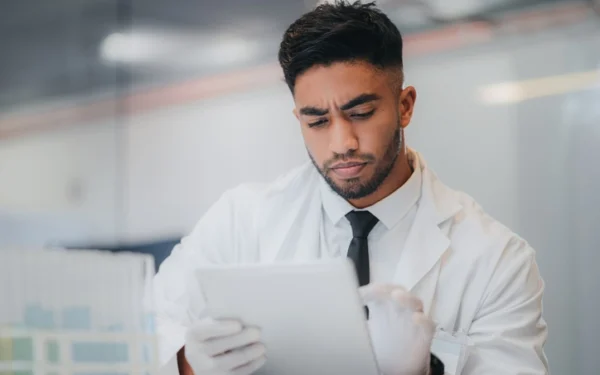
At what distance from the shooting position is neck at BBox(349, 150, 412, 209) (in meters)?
1.52

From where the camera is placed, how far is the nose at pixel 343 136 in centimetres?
147

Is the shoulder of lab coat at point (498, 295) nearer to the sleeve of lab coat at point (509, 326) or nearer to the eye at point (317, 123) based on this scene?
the sleeve of lab coat at point (509, 326)

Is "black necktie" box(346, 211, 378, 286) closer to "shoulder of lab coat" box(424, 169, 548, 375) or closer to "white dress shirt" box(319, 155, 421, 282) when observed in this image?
"white dress shirt" box(319, 155, 421, 282)

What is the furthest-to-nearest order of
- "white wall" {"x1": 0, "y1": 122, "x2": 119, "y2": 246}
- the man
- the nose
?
"white wall" {"x1": 0, "y1": 122, "x2": 119, "y2": 246}
the nose
the man

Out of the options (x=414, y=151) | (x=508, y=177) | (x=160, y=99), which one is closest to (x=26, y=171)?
(x=160, y=99)

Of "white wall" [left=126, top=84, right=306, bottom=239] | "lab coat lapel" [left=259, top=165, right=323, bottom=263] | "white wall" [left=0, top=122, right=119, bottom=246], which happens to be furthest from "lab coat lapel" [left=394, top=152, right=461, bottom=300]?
"white wall" [left=0, top=122, right=119, bottom=246]

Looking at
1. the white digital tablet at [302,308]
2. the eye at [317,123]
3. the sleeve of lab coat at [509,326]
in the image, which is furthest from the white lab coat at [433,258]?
the white digital tablet at [302,308]

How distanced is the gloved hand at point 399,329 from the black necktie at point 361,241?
17 cm

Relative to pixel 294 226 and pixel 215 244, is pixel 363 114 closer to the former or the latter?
pixel 294 226

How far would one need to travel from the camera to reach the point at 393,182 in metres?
1.53

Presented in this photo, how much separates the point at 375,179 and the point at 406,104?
18 cm

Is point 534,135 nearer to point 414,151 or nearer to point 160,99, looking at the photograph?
point 414,151

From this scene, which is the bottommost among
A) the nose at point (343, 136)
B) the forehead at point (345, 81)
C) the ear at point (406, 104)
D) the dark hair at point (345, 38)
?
the nose at point (343, 136)

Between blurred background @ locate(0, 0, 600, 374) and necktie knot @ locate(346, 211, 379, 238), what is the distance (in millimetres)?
179
